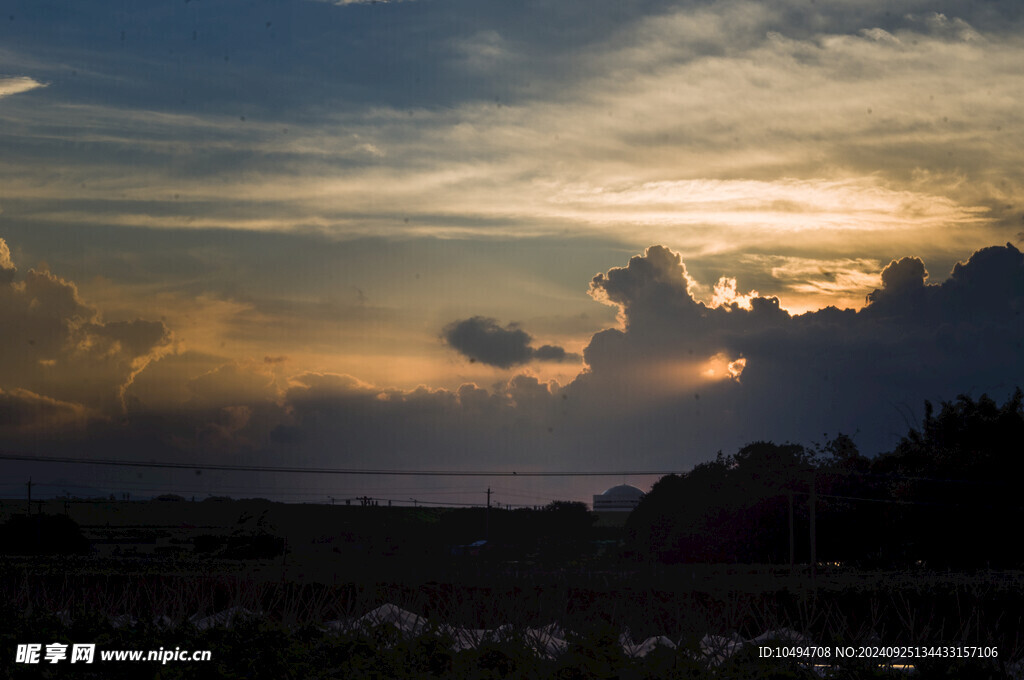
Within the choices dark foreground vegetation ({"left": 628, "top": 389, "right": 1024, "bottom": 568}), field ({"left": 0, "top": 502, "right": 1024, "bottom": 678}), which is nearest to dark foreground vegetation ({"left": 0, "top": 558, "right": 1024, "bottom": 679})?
field ({"left": 0, "top": 502, "right": 1024, "bottom": 678})

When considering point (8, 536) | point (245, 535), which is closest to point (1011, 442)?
point (245, 535)

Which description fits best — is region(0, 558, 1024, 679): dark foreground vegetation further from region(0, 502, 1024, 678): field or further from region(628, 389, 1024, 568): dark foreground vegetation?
region(628, 389, 1024, 568): dark foreground vegetation

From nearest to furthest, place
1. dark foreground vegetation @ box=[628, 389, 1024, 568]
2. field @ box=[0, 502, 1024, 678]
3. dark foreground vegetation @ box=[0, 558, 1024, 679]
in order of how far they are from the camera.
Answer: dark foreground vegetation @ box=[0, 558, 1024, 679] < field @ box=[0, 502, 1024, 678] < dark foreground vegetation @ box=[628, 389, 1024, 568]

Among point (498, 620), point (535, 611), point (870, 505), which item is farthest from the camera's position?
point (870, 505)

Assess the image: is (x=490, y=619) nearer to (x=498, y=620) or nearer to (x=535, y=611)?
(x=498, y=620)

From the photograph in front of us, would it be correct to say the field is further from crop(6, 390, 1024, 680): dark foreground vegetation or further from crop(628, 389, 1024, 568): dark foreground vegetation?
crop(628, 389, 1024, 568): dark foreground vegetation

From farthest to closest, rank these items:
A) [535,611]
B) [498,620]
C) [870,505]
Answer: [870,505]
[535,611]
[498,620]

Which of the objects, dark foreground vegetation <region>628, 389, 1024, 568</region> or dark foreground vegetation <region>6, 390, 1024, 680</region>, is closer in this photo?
dark foreground vegetation <region>6, 390, 1024, 680</region>

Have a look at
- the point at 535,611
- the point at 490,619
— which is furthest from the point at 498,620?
the point at 535,611

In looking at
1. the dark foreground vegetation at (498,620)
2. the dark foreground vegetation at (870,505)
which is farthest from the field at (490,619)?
the dark foreground vegetation at (870,505)

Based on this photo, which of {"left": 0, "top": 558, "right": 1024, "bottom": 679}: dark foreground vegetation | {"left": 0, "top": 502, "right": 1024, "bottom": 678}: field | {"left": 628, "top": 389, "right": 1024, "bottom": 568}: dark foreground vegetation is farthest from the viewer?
{"left": 628, "top": 389, "right": 1024, "bottom": 568}: dark foreground vegetation

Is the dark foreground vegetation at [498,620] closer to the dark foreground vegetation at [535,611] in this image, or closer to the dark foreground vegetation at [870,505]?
the dark foreground vegetation at [535,611]

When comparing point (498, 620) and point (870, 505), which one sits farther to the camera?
point (870, 505)

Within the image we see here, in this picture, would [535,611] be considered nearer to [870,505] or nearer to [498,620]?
[498,620]
